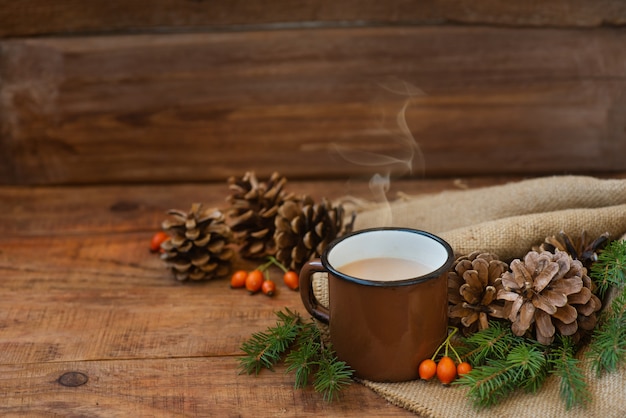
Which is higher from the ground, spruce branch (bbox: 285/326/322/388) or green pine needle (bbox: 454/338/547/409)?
green pine needle (bbox: 454/338/547/409)

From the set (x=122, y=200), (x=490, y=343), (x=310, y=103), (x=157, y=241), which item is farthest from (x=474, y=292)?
(x=122, y=200)

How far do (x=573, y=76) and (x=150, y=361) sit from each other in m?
0.96

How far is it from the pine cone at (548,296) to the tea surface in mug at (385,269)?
0.11m

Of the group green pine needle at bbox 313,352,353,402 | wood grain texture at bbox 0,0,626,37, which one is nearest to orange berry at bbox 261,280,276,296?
green pine needle at bbox 313,352,353,402

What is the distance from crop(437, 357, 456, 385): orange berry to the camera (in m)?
0.89

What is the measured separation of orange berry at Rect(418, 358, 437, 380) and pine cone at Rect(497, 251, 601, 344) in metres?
0.10

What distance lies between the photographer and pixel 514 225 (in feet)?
3.46

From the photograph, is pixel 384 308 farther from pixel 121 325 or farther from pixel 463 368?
pixel 121 325

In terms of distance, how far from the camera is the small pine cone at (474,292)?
36.9 inches

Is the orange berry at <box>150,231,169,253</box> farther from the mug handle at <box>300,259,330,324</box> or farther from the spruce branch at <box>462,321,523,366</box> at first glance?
the spruce branch at <box>462,321,523,366</box>

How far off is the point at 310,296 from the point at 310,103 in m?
0.61

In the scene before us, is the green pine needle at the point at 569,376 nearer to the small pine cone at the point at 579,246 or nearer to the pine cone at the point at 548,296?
the pine cone at the point at 548,296

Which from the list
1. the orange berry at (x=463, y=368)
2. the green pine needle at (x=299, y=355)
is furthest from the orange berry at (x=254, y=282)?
the orange berry at (x=463, y=368)

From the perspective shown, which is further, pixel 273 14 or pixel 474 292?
pixel 273 14
